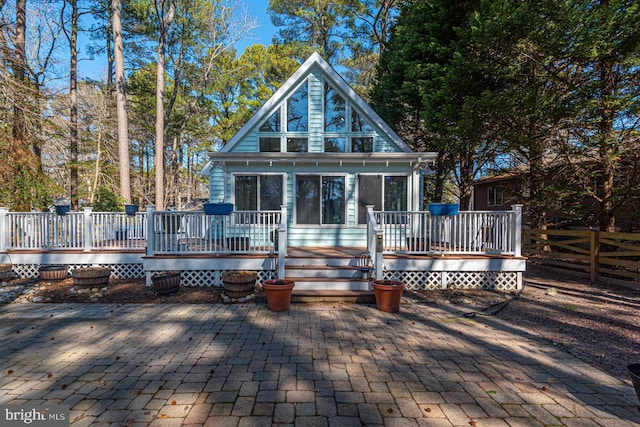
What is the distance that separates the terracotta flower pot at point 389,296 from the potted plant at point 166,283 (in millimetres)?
4272

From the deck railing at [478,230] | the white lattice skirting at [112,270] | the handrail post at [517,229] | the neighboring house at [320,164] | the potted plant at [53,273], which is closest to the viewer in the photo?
the handrail post at [517,229]

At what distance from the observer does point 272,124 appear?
9.70 metres

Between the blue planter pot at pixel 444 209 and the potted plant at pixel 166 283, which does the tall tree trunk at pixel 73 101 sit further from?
the blue planter pot at pixel 444 209

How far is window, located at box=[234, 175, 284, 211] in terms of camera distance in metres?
9.12

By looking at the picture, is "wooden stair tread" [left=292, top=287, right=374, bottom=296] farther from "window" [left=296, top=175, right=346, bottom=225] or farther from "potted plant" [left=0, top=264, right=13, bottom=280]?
"potted plant" [left=0, top=264, right=13, bottom=280]

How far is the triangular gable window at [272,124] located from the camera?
970cm

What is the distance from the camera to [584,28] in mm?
7105

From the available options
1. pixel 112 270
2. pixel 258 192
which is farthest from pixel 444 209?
pixel 112 270

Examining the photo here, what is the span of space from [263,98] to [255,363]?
22.5 metres

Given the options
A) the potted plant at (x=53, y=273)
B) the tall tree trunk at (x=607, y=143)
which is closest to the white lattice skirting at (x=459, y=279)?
the tall tree trunk at (x=607, y=143)

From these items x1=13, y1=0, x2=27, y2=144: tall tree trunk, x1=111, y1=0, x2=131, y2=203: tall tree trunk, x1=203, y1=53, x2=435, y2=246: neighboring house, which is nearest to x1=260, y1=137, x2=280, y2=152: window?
x1=203, y1=53, x2=435, y2=246: neighboring house

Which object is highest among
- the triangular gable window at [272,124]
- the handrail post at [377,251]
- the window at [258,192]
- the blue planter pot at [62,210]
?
the triangular gable window at [272,124]

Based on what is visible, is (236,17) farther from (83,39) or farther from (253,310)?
(253,310)

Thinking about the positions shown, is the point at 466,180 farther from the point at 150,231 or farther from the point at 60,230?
the point at 60,230
